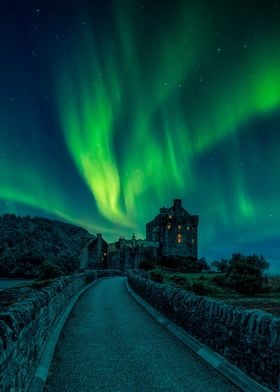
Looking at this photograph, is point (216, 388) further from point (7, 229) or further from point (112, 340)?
point (7, 229)

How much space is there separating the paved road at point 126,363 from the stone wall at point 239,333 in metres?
0.53

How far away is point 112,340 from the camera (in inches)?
411

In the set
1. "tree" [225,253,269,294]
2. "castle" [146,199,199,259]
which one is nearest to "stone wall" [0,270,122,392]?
"tree" [225,253,269,294]

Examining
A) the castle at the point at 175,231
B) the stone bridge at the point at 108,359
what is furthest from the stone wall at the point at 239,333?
the castle at the point at 175,231

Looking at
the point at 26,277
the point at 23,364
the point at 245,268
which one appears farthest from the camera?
the point at 26,277

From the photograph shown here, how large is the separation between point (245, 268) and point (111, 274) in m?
23.1

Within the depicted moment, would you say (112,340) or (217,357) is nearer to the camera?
(217,357)

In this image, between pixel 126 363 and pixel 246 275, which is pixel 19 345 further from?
pixel 246 275

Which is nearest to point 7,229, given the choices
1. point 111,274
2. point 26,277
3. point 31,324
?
point 26,277

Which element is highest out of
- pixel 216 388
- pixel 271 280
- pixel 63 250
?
pixel 63 250

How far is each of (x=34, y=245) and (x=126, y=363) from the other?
143 m

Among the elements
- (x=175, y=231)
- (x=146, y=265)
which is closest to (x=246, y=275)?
(x=146, y=265)

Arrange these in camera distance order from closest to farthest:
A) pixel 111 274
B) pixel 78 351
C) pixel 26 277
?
pixel 78 351 < pixel 111 274 < pixel 26 277

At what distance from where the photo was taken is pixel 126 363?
26.5ft
